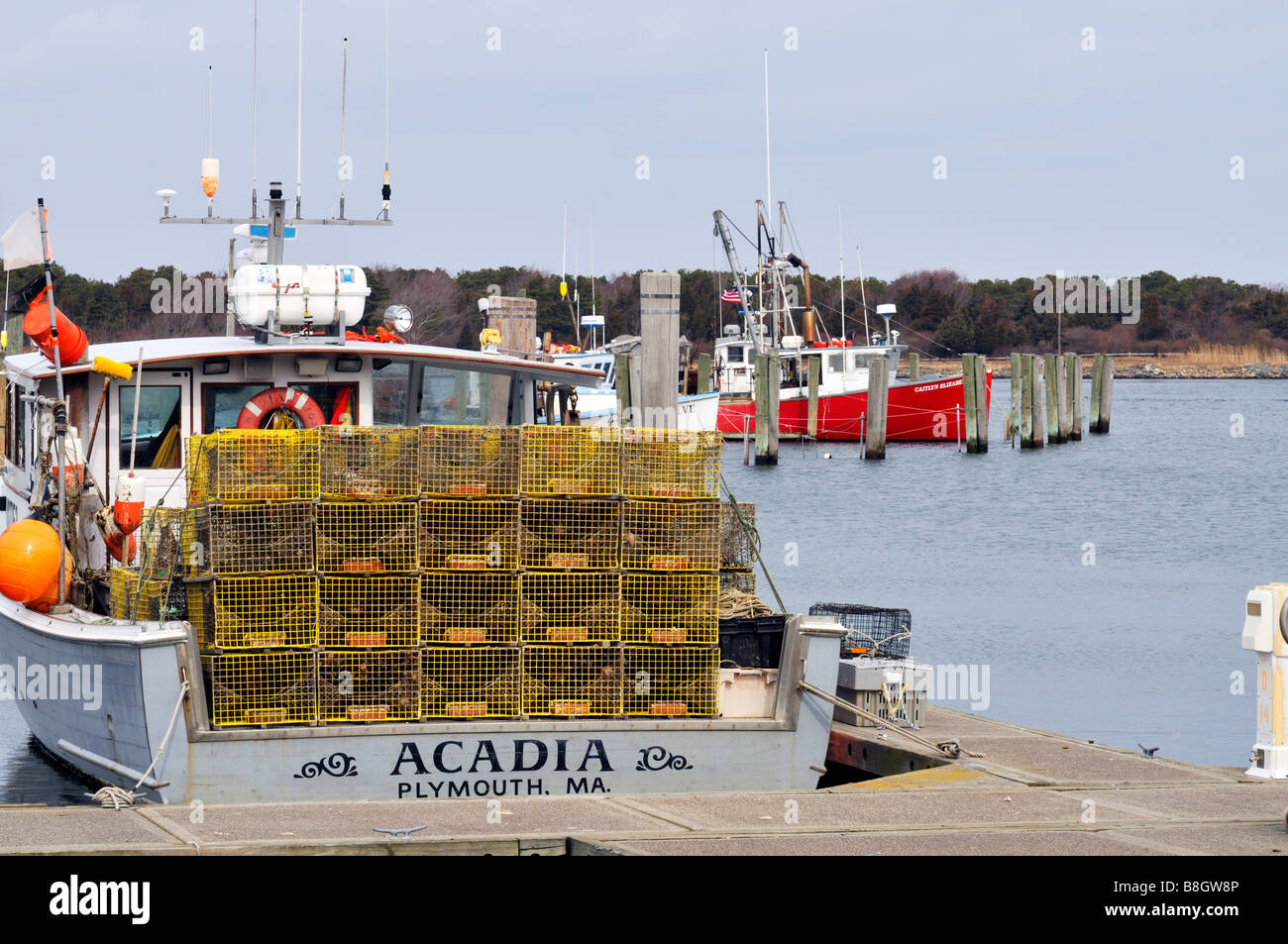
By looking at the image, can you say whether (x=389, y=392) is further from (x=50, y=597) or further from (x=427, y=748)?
(x=427, y=748)

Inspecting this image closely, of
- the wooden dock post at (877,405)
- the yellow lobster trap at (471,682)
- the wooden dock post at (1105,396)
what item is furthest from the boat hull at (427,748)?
the wooden dock post at (1105,396)

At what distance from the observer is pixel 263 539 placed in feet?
32.3

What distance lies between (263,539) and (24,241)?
328 cm

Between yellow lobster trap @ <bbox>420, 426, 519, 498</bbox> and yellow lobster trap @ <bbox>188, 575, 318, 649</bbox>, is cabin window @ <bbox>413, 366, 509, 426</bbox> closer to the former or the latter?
yellow lobster trap @ <bbox>420, 426, 519, 498</bbox>

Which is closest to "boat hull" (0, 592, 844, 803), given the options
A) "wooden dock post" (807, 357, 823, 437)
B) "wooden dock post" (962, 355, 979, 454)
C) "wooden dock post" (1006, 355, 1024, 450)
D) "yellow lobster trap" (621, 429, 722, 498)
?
"yellow lobster trap" (621, 429, 722, 498)

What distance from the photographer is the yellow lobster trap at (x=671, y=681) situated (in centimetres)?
1029

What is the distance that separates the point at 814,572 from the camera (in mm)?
31531

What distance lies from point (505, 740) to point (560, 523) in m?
1.35

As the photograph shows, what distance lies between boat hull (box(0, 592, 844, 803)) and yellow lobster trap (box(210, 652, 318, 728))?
10 cm

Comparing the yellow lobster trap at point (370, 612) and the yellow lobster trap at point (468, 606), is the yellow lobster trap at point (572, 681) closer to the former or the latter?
the yellow lobster trap at point (468, 606)

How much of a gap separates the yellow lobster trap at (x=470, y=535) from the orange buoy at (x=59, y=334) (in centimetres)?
337

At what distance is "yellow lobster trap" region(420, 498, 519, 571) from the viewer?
998 cm
